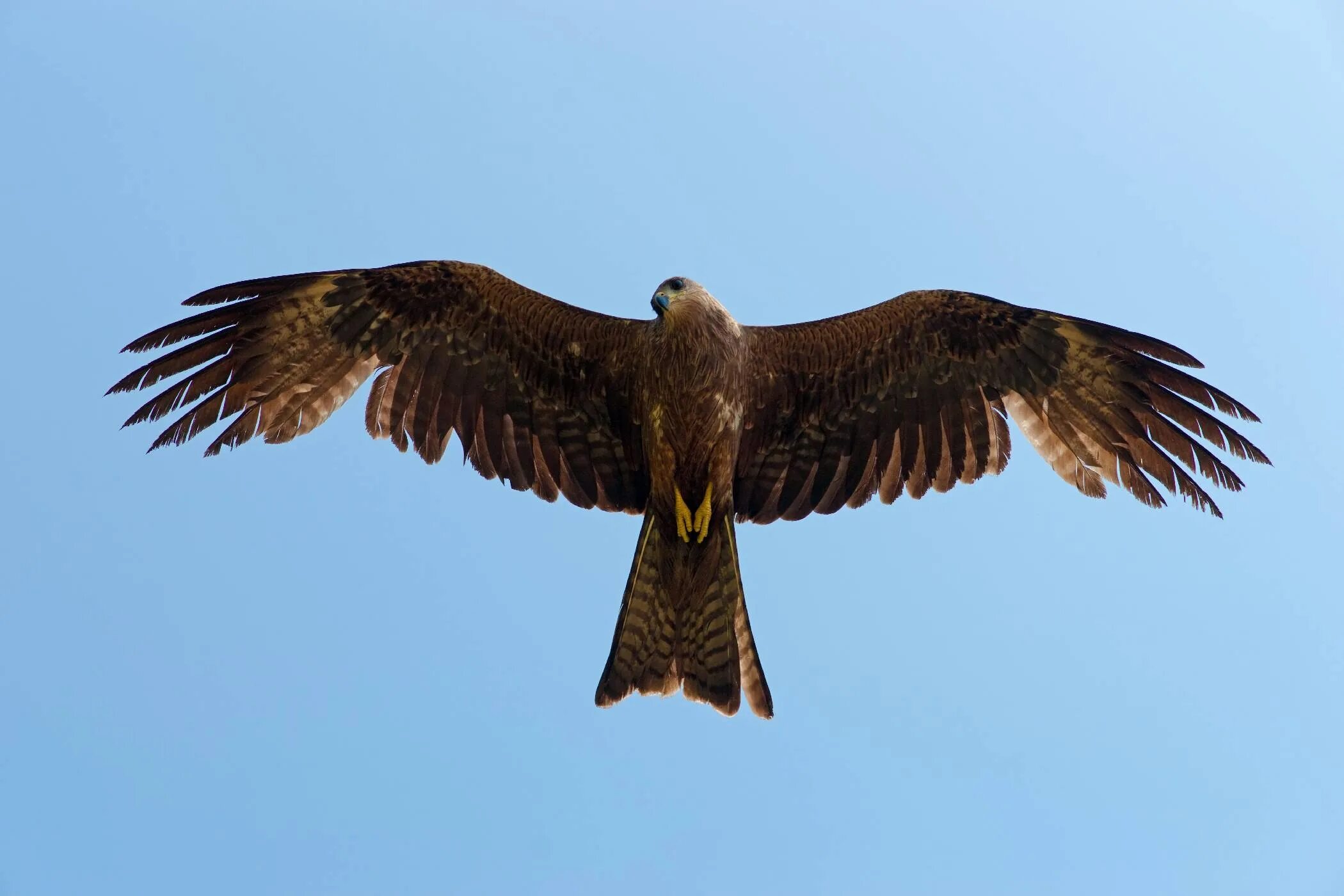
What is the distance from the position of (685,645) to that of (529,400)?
1.95 metres

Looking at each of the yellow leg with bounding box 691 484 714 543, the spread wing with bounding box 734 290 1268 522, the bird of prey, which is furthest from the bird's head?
the yellow leg with bounding box 691 484 714 543

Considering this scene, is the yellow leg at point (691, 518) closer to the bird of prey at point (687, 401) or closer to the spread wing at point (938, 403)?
the bird of prey at point (687, 401)

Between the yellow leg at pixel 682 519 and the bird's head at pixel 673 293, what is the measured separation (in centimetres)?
117

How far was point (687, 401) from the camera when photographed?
709 centimetres

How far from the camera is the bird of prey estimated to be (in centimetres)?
709

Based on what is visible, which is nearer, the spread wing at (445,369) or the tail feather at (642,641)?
the tail feather at (642,641)

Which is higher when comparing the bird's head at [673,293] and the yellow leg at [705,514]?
the bird's head at [673,293]

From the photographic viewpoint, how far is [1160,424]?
23.5ft

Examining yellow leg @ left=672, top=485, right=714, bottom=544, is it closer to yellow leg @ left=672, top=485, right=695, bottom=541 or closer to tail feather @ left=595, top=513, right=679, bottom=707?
yellow leg @ left=672, top=485, right=695, bottom=541

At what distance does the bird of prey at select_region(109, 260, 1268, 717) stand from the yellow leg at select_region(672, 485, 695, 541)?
17 millimetres

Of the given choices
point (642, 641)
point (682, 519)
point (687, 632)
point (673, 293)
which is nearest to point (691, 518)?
point (682, 519)

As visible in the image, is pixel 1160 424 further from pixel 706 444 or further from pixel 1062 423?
pixel 706 444

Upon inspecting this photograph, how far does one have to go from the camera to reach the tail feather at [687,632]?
23.1ft

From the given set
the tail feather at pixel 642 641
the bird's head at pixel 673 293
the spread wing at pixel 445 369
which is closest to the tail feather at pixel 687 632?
Answer: the tail feather at pixel 642 641
